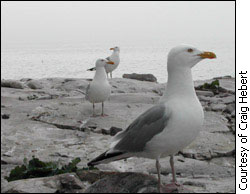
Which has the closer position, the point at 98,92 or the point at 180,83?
the point at 180,83

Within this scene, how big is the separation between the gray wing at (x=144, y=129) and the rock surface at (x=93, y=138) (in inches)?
13.0

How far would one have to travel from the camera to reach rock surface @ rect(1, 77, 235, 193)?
Result: 370cm

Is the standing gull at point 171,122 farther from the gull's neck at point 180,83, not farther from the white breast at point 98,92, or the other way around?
the white breast at point 98,92

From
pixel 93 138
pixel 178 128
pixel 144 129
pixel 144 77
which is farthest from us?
pixel 144 77

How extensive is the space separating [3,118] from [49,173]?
2.64m

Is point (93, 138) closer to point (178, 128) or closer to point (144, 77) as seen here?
point (178, 128)

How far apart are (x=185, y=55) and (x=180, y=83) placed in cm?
28

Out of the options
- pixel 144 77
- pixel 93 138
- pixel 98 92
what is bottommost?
pixel 93 138

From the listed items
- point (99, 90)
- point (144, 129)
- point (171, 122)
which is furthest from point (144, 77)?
point (171, 122)

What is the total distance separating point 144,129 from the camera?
3.19 meters

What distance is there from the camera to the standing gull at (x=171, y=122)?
9.93 feet

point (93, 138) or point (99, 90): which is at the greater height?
point (99, 90)
